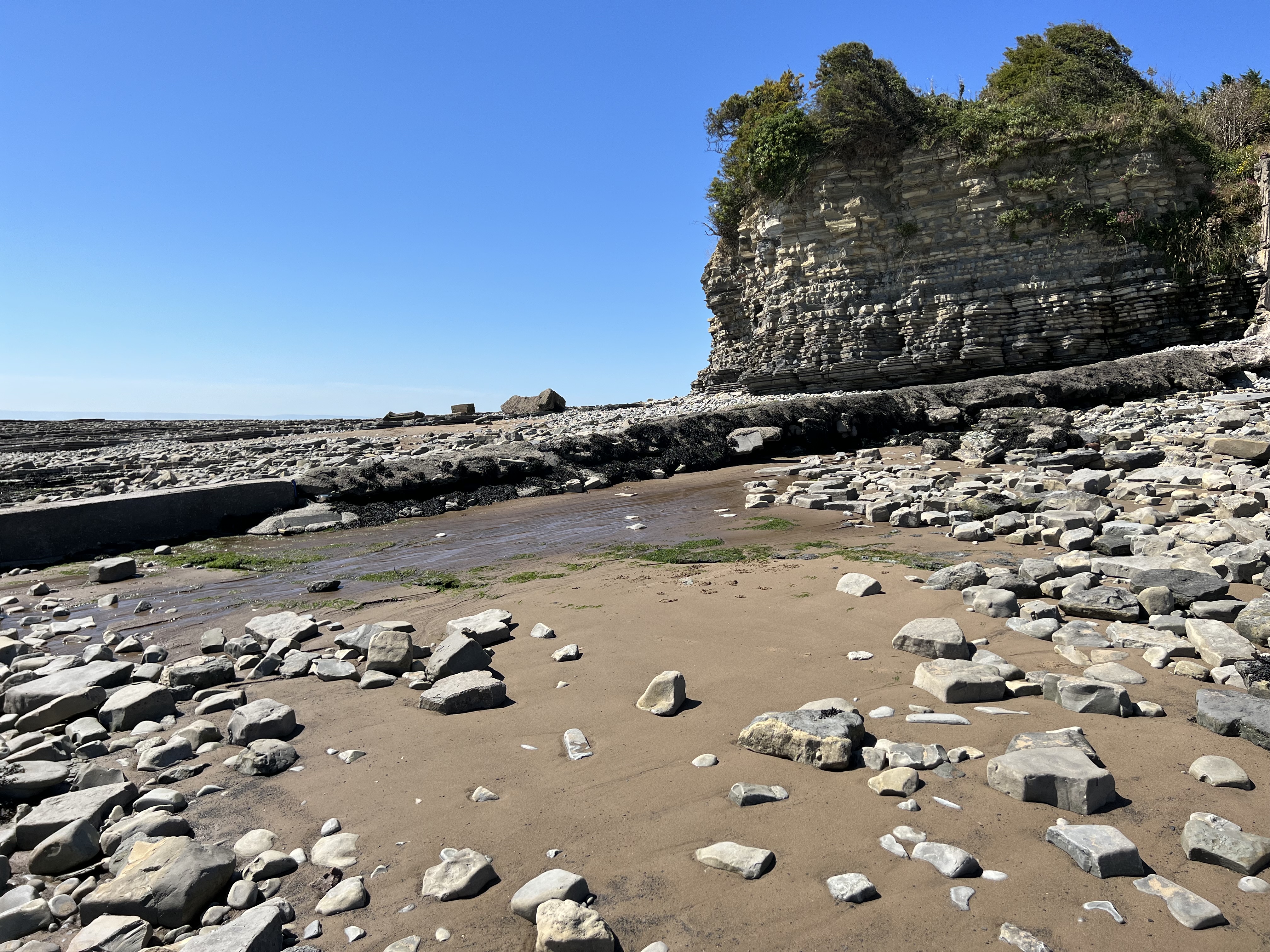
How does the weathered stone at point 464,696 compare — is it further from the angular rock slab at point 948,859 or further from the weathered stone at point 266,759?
the angular rock slab at point 948,859

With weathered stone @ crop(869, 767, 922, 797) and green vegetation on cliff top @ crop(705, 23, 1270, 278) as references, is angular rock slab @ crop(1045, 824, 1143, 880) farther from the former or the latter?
green vegetation on cliff top @ crop(705, 23, 1270, 278)

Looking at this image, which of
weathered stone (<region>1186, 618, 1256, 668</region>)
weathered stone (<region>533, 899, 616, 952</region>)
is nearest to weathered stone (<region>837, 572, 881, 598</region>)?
weathered stone (<region>1186, 618, 1256, 668</region>)

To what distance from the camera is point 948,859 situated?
5.99 feet

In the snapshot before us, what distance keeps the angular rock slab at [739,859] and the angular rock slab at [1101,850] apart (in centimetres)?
75

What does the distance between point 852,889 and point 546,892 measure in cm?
75

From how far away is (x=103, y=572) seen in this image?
250 inches

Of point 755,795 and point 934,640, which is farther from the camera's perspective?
point 934,640

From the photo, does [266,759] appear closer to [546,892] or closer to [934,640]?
[546,892]

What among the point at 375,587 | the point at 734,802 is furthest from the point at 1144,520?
the point at 375,587

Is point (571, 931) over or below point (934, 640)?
below

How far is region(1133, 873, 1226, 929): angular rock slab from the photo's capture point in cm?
159

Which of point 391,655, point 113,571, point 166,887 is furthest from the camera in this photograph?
point 113,571

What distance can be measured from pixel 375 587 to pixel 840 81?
2114cm

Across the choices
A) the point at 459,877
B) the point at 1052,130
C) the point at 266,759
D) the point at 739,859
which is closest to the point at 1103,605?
the point at 739,859
